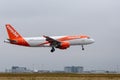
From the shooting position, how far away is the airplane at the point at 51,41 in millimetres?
145625

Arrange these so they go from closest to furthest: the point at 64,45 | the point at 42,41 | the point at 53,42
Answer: the point at 64,45 < the point at 53,42 < the point at 42,41

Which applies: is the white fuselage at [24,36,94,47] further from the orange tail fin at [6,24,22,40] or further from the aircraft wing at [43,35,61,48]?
the orange tail fin at [6,24,22,40]

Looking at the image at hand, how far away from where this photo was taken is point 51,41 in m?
149

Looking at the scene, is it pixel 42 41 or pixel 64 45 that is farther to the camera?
pixel 42 41

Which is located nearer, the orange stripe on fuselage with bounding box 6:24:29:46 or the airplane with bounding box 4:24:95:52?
the airplane with bounding box 4:24:95:52

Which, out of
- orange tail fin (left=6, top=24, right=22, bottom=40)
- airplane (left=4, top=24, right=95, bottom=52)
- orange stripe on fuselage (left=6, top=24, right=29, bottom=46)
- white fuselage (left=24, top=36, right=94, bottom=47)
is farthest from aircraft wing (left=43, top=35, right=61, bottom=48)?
orange tail fin (left=6, top=24, right=22, bottom=40)

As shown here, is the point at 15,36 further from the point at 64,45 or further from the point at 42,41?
the point at 64,45

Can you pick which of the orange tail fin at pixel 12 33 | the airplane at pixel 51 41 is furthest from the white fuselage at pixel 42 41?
the orange tail fin at pixel 12 33

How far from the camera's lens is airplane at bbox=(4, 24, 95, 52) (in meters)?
146

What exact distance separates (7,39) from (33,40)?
9768 millimetres

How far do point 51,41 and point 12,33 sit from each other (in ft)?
51.6

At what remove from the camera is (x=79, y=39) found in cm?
14562

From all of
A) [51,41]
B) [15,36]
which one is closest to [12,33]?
[15,36]

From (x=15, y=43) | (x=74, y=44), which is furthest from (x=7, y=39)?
(x=74, y=44)
